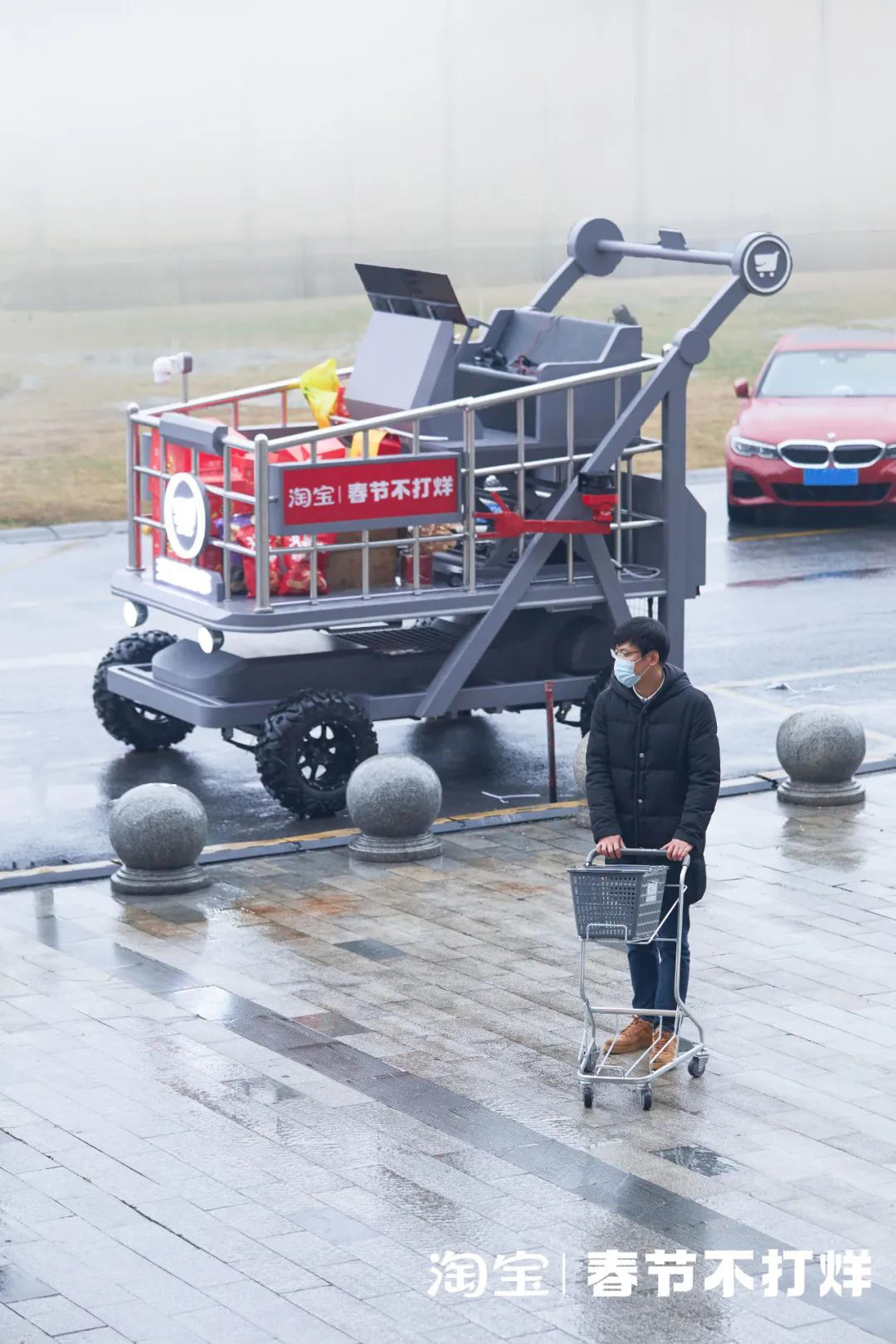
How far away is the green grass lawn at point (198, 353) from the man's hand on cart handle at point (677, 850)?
1805 centimetres

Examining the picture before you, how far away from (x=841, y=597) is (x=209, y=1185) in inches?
522

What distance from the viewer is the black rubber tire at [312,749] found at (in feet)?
43.6

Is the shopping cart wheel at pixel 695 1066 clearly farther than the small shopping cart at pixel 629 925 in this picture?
Yes

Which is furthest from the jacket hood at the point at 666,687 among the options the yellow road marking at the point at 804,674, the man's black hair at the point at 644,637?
the yellow road marking at the point at 804,674

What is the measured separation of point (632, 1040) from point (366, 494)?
15.4 ft

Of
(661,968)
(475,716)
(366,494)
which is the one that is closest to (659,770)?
(661,968)

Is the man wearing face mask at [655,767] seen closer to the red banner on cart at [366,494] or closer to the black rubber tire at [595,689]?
the red banner on cart at [366,494]

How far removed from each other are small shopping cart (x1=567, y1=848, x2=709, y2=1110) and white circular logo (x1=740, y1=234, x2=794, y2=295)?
580 cm

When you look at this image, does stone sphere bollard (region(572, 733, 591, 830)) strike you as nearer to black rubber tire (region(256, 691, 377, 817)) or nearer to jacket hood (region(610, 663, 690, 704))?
black rubber tire (region(256, 691, 377, 817))

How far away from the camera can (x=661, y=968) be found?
9.30m

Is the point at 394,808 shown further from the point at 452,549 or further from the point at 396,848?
the point at 452,549

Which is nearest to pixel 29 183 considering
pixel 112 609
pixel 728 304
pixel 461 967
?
pixel 112 609

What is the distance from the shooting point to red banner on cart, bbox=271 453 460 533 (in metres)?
13.1

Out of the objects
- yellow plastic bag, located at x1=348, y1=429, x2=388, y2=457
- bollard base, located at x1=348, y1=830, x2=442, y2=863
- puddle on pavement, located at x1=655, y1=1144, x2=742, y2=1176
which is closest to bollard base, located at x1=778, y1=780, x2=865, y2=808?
bollard base, located at x1=348, y1=830, x2=442, y2=863
